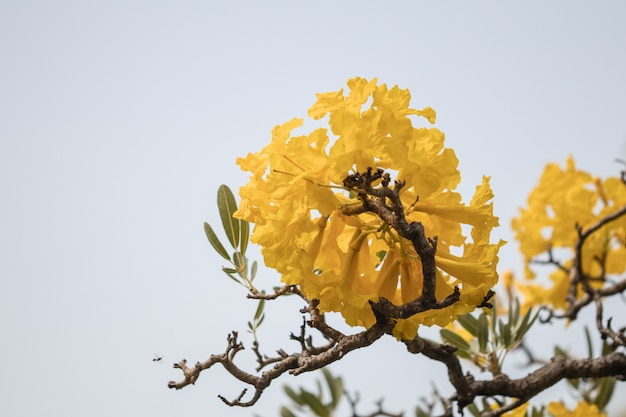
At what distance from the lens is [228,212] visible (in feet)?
7.91

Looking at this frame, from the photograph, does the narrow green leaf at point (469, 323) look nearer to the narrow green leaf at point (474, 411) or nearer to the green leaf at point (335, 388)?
the narrow green leaf at point (474, 411)

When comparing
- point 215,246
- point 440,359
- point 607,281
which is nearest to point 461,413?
point 440,359

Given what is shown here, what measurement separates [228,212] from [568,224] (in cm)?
353

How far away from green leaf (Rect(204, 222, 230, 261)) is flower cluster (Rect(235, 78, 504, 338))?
454 millimetres

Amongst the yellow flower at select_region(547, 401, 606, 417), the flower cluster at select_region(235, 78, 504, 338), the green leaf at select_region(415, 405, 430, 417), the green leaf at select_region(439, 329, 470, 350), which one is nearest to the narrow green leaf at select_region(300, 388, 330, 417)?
the green leaf at select_region(415, 405, 430, 417)

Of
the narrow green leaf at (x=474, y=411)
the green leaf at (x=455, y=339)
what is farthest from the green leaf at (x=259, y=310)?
the narrow green leaf at (x=474, y=411)

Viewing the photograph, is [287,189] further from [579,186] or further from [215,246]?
[579,186]

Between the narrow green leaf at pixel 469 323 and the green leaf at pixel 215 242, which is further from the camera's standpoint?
the narrow green leaf at pixel 469 323

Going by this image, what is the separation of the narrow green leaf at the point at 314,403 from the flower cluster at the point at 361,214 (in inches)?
87.2

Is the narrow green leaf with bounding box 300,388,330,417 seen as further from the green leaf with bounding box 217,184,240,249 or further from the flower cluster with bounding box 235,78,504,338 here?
the flower cluster with bounding box 235,78,504,338

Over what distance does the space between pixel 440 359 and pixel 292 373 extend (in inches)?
26.5

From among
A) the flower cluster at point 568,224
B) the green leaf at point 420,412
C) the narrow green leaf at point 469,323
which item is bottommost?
the green leaf at point 420,412

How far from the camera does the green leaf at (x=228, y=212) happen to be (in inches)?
95.0

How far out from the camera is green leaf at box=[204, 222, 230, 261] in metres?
2.44
